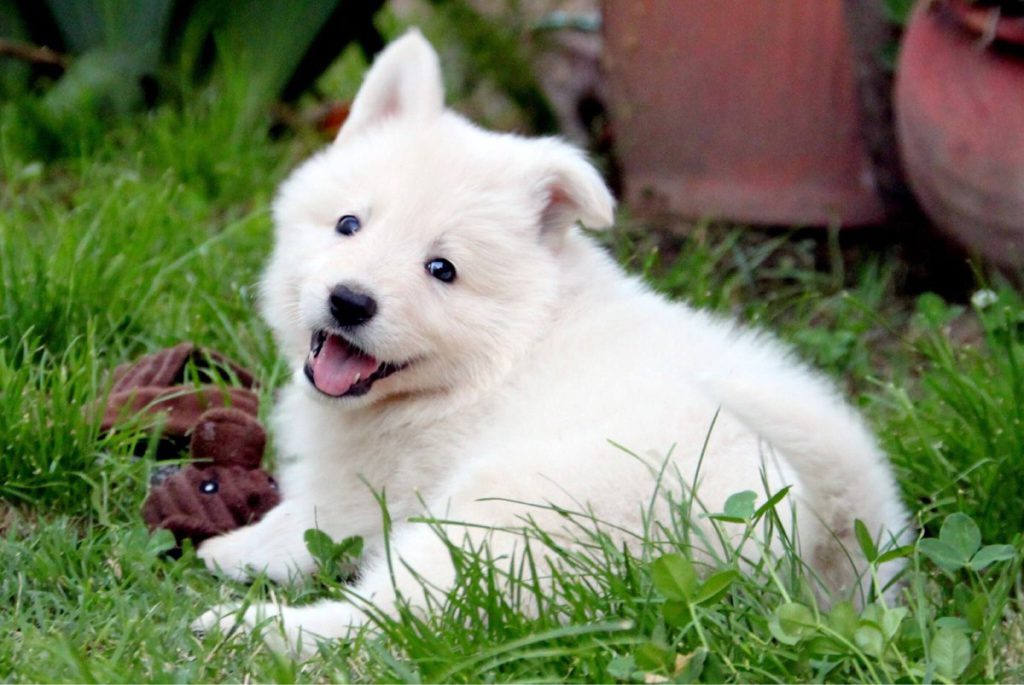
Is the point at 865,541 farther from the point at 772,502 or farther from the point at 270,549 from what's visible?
the point at 270,549

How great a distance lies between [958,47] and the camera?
14.5 ft

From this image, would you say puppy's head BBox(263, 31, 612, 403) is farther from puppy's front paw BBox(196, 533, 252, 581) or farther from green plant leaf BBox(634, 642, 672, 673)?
green plant leaf BBox(634, 642, 672, 673)

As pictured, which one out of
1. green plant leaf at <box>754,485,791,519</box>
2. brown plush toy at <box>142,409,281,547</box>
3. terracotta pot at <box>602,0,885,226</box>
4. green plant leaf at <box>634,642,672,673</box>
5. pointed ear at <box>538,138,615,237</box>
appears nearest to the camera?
green plant leaf at <box>634,642,672,673</box>

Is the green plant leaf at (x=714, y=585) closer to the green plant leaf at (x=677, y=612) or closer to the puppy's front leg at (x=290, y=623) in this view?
the green plant leaf at (x=677, y=612)

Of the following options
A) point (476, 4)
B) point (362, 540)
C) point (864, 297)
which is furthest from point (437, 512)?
point (476, 4)

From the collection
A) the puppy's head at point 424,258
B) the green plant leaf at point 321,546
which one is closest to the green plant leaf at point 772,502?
the puppy's head at point 424,258

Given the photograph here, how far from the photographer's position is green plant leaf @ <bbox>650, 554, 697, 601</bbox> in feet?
8.13

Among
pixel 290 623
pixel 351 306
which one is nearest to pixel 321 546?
pixel 290 623

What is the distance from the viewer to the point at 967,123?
4340 mm

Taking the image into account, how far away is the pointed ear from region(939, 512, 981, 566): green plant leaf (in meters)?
0.95

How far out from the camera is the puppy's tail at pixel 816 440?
8.45ft

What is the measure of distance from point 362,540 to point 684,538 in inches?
Answer: 30.9

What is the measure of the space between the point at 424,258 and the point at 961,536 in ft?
4.08

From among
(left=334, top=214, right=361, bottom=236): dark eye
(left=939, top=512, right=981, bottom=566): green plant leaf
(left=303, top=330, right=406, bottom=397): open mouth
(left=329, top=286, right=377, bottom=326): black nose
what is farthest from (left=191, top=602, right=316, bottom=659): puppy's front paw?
(left=939, top=512, right=981, bottom=566): green plant leaf
